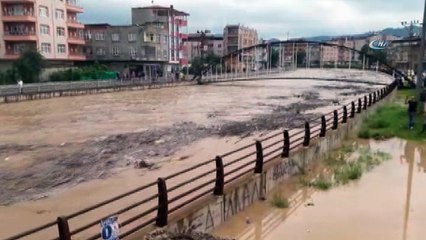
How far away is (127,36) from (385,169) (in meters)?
68.7

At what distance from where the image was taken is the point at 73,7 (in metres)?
67.9

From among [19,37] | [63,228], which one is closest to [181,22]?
[19,37]

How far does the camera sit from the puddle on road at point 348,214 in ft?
29.1

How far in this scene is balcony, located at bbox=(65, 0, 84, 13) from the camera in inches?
2637

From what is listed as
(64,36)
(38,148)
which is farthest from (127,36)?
(38,148)

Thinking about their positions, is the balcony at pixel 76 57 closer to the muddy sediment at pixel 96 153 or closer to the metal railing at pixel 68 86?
the metal railing at pixel 68 86

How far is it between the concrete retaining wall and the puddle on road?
0.74 ft

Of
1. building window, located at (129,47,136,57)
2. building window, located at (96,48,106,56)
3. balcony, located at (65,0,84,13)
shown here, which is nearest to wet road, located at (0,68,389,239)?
balcony, located at (65,0,84,13)

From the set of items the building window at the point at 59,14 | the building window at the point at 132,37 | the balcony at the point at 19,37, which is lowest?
the balcony at the point at 19,37

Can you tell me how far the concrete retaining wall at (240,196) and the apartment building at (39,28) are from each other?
49.0 m

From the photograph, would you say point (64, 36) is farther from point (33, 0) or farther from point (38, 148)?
point (38, 148)

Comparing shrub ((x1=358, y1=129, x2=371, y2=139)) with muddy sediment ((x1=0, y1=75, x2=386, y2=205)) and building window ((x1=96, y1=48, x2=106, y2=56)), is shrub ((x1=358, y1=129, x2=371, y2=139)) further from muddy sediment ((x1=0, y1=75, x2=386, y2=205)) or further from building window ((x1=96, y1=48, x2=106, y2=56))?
building window ((x1=96, y1=48, x2=106, y2=56))

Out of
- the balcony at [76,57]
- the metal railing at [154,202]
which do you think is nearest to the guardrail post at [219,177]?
the metal railing at [154,202]

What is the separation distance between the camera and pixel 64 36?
6431cm
